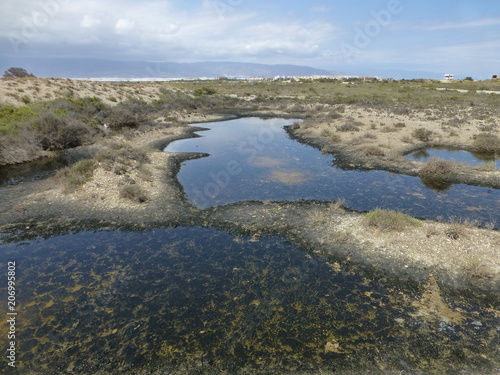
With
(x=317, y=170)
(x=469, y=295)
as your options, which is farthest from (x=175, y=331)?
(x=317, y=170)

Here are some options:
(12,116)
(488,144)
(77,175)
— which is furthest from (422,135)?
(12,116)

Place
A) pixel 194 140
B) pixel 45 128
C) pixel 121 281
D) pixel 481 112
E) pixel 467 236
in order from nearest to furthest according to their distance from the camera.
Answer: pixel 121 281, pixel 467 236, pixel 45 128, pixel 194 140, pixel 481 112

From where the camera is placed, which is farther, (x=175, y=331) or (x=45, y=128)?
(x=45, y=128)

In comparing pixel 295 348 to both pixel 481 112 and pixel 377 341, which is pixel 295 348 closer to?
pixel 377 341

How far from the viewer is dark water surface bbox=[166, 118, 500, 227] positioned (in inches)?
685

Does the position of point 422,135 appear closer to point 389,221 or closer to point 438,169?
point 438,169

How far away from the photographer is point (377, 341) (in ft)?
27.9

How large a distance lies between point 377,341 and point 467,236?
25.5ft

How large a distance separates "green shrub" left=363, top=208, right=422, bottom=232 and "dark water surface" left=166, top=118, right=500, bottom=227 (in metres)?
2.65

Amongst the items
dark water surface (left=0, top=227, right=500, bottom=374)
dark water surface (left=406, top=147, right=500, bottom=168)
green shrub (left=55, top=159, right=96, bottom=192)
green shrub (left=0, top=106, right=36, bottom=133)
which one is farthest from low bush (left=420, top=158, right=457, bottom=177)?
green shrub (left=0, top=106, right=36, bottom=133)

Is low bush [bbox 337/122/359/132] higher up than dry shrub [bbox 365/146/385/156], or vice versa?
low bush [bbox 337/122/359/132]

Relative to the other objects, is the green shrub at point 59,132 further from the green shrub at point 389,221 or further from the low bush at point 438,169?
the low bush at point 438,169

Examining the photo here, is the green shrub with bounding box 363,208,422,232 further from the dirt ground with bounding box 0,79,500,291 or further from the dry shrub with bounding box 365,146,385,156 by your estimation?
the dry shrub with bounding box 365,146,385,156

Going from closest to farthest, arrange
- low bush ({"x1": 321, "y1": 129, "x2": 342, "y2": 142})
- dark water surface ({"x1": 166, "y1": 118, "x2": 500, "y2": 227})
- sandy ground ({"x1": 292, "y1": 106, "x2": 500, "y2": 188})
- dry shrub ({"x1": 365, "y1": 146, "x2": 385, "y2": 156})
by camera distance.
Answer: dark water surface ({"x1": 166, "y1": 118, "x2": 500, "y2": 227})
sandy ground ({"x1": 292, "y1": 106, "x2": 500, "y2": 188})
dry shrub ({"x1": 365, "y1": 146, "x2": 385, "y2": 156})
low bush ({"x1": 321, "y1": 129, "x2": 342, "y2": 142})
